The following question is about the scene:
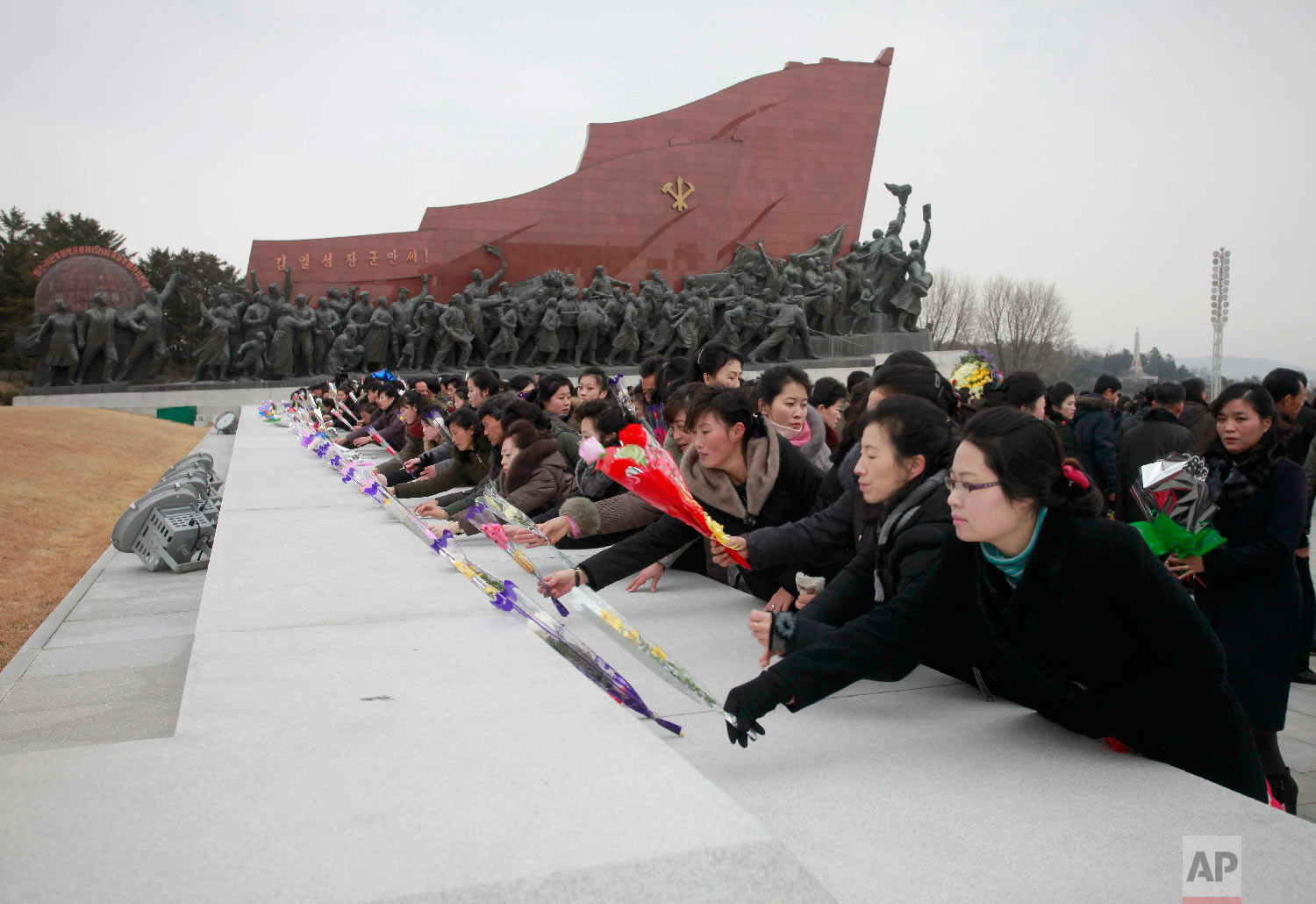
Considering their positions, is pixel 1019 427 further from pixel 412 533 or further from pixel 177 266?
pixel 177 266

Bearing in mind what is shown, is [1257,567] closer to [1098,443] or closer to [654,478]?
[654,478]

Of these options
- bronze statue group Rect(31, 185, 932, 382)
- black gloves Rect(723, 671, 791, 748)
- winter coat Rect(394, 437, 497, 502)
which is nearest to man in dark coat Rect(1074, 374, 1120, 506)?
winter coat Rect(394, 437, 497, 502)

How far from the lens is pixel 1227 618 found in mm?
2264

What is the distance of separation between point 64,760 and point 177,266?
1739 cm

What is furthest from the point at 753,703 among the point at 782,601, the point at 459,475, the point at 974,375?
the point at 459,475

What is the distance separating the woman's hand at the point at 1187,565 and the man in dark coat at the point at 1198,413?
4.75ft

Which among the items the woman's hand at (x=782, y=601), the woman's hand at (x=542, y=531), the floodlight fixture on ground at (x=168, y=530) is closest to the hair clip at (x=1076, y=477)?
the woman's hand at (x=782, y=601)

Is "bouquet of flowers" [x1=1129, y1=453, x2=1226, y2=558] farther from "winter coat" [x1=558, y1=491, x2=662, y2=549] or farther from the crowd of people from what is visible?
"winter coat" [x1=558, y1=491, x2=662, y2=549]

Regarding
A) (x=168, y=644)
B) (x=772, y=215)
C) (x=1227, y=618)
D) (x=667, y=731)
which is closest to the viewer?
(x=667, y=731)

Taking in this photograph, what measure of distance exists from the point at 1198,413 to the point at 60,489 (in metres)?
7.68

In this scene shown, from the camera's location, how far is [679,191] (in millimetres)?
18922

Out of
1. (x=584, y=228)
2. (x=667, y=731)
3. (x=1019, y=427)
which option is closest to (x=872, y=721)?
(x=667, y=731)

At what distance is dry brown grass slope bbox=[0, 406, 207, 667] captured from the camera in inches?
183

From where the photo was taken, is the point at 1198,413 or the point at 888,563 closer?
the point at 888,563
